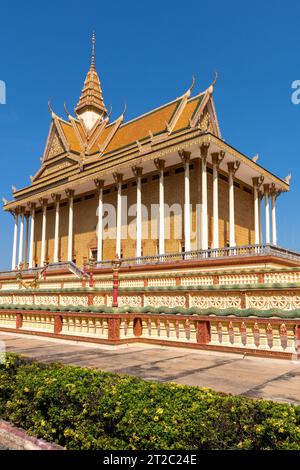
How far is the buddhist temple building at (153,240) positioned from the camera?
9211mm

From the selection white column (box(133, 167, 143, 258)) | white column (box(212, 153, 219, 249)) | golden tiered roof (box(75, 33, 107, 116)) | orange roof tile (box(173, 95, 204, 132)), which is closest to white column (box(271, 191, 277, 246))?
white column (box(212, 153, 219, 249))

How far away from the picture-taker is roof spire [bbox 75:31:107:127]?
43406 mm

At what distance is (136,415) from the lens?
337 cm

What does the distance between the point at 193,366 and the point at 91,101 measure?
1627 inches

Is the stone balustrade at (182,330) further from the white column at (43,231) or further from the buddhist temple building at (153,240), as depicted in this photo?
the white column at (43,231)

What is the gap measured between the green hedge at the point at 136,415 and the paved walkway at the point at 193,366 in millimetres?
1384

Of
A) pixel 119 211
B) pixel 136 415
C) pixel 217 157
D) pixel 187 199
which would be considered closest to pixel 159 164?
pixel 187 199

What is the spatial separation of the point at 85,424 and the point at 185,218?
21.3 m

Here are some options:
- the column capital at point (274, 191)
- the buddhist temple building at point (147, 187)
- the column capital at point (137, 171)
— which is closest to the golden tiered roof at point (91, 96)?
the buddhist temple building at point (147, 187)

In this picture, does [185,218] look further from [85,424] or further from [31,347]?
[85,424]

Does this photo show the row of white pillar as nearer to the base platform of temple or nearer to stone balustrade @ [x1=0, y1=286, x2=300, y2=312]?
the base platform of temple

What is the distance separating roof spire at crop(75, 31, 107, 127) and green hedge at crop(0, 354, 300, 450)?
1635 inches

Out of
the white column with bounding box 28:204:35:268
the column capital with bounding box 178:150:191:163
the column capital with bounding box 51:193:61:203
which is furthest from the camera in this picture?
the white column with bounding box 28:204:35:268
